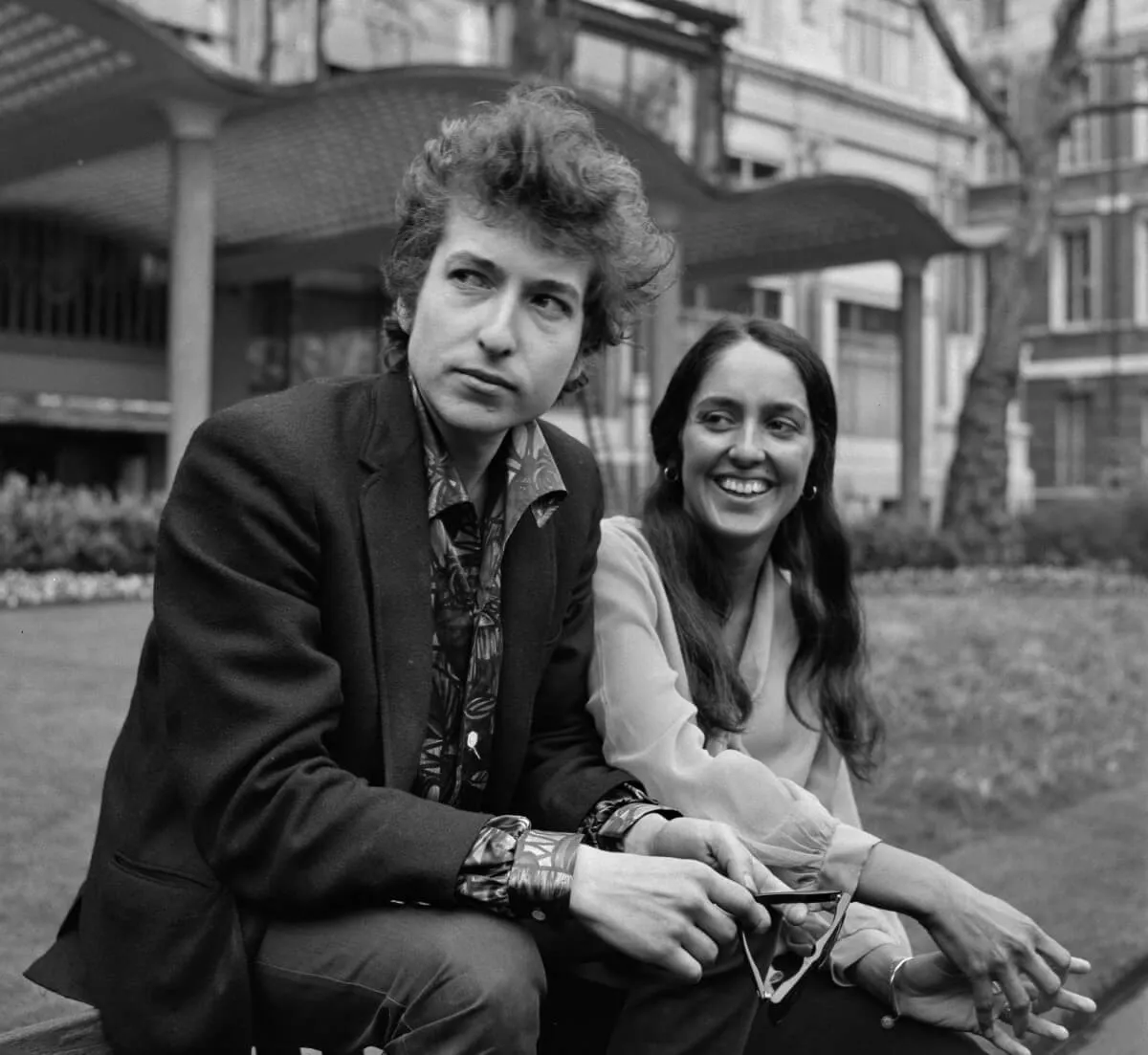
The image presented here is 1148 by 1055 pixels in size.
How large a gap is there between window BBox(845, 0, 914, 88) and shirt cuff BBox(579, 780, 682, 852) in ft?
81.8

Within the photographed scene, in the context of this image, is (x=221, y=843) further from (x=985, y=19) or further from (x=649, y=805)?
(x=985, y=19)

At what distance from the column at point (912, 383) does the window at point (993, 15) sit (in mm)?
18521

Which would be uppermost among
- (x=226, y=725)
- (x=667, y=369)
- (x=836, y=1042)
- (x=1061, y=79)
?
(x=1061, y=79)

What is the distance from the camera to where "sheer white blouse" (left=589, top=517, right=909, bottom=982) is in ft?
7.38

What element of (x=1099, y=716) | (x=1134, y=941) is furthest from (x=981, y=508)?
(x=1134, y=941)

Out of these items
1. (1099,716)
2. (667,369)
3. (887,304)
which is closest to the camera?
(1099,716)

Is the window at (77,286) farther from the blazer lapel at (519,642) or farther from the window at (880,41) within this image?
the blazer lapel at (519,642)

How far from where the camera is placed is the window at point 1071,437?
3388 cm

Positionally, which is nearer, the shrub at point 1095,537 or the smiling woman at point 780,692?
the smiling woman at point 780,692

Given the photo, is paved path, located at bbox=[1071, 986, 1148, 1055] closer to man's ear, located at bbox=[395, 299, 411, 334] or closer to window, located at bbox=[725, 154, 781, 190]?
man's ear, located at bbox=[395, 299, 411, 334]

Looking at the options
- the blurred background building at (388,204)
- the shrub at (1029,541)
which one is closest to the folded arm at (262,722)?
the blurred background building at (388,204)

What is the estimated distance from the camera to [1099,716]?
7684mm

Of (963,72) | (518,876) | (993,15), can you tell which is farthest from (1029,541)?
(993,15)

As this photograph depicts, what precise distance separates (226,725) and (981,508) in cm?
1516
